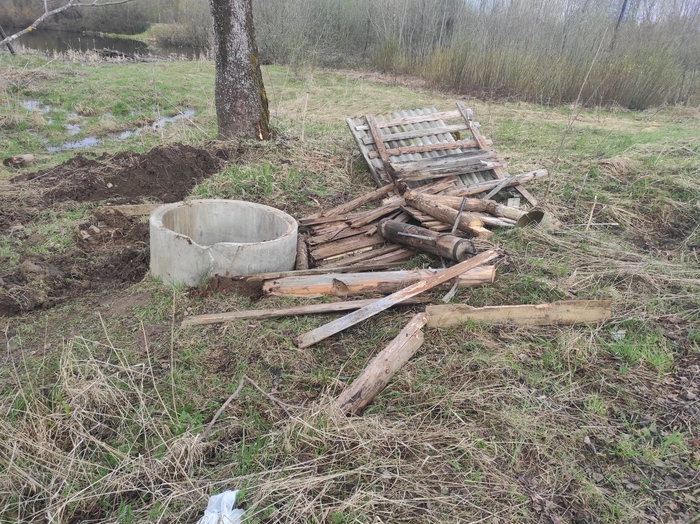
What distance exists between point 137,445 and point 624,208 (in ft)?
19.7

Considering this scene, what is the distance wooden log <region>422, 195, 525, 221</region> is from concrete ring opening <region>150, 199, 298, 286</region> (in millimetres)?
1862

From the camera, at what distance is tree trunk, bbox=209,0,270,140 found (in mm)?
6852

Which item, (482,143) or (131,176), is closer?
(131,176)

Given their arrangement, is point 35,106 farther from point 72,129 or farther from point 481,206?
point 481,206

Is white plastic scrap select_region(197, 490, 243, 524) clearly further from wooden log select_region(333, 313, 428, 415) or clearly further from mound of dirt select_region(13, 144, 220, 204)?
mound of dirt select_region(13, 144, 220, 204)

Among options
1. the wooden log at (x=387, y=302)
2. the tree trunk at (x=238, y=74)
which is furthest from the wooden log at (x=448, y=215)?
the tree trunk at (x=238, y=74)

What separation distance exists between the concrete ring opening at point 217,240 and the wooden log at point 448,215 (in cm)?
151

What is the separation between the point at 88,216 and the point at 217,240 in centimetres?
170

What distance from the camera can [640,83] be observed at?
14.6m

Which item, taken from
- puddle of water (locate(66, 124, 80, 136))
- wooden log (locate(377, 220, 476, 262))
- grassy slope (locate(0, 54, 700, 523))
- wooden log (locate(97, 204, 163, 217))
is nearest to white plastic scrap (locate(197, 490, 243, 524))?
grassy slope (locate(0, 54, 700, 523))

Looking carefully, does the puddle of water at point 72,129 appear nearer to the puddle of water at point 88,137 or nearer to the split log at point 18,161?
the puddle of water at point 88,137

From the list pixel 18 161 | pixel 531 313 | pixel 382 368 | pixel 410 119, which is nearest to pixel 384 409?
pixel 382 368

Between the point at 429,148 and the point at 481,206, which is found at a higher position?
the point at 429,148

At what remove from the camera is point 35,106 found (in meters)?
10.5
